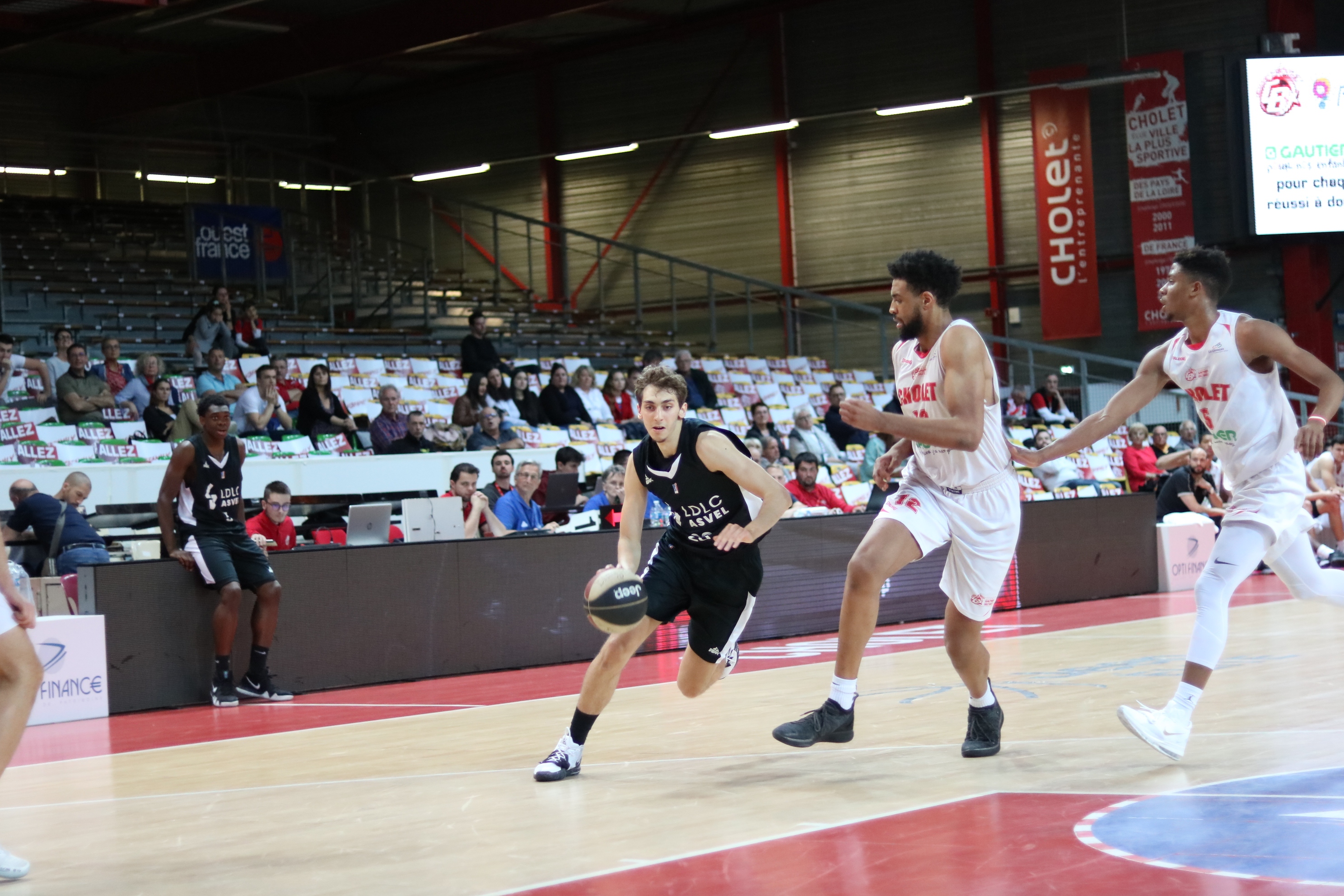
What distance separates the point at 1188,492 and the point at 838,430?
14.6 feet

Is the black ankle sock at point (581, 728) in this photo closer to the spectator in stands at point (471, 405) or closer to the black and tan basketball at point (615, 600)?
the black and tan basketball at point (615, 600)

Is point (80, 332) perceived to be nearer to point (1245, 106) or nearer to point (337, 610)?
point (337, 610)

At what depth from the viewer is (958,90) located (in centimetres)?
2627

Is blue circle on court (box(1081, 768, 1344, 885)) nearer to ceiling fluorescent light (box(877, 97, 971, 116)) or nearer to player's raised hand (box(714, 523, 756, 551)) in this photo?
player's raised hand (box(714, 523, 756, 551))

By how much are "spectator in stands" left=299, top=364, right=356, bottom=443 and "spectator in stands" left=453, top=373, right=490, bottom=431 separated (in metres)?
1.13

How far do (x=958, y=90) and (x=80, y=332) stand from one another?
15.7m

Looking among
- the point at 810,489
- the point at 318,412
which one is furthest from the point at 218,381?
the point at 810,489

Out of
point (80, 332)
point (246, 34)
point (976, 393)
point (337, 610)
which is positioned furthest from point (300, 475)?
point (246, 34)

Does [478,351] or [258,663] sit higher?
[478,351]

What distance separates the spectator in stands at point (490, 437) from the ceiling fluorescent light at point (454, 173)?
1378 cm

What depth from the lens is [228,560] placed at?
31.8 ft

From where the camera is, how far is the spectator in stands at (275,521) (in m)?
11.4

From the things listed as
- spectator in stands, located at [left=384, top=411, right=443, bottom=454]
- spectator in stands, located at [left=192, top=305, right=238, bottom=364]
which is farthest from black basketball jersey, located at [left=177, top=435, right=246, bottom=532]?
spectator in stands, located at [left=192, top=305, right=238, bottom=364]

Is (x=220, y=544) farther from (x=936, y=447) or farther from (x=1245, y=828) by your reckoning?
(x=1245, y=828)
